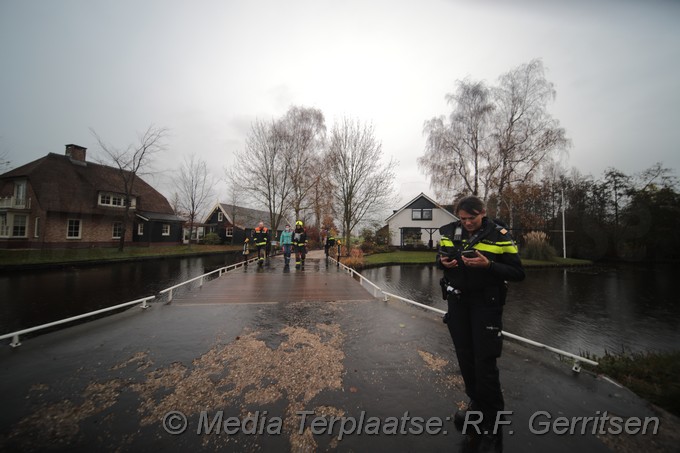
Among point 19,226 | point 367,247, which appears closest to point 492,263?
point 367,247

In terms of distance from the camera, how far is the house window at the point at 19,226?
1975 cm

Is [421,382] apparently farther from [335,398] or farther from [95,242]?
[95,242]

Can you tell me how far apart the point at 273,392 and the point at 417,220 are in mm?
31043

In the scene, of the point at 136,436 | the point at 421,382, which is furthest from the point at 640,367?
the point at 136,436

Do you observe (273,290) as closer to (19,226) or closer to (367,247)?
(367,247)

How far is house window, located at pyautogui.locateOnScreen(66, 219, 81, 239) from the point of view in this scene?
21.5 meters

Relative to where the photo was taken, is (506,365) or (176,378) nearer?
(176,378)

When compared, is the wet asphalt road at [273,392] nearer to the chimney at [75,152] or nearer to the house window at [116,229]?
the house window at [116,229]

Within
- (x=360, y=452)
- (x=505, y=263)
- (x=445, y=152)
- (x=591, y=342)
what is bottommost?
(x=591, y=342)

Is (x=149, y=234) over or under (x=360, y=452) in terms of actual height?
over

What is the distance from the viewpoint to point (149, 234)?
2722 centimetres

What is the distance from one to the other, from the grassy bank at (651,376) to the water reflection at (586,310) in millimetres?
2332

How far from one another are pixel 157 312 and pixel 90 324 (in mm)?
1026

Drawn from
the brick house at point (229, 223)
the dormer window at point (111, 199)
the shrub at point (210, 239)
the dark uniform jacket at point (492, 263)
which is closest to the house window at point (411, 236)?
the brick house at point (229, 223)
